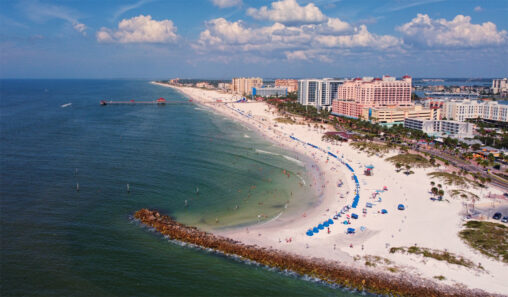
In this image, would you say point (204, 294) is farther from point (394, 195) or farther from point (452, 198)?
point (452, 198)

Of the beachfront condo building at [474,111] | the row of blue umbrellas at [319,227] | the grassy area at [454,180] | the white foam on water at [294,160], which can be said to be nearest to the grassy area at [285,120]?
the white foam on water at [294,160]

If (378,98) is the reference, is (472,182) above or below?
below

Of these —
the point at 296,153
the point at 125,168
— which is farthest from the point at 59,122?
the point at 296,153

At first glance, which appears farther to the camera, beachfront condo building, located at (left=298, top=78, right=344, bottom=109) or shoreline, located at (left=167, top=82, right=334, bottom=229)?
beachfront condo building, located at (left=298, top=78, right=344, bottom=109)

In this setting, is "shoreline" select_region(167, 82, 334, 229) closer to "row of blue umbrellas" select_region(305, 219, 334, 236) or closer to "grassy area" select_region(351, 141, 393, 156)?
"row of blue umbrellas" select_region(305, 219, 334, 236)

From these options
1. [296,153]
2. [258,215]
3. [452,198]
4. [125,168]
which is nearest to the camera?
[258,215]

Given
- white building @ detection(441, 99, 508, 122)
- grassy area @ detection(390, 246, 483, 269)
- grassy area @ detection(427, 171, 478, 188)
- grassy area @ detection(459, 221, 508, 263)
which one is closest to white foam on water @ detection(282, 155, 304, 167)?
grassy area @ detection(427, 171, 478, 188)
